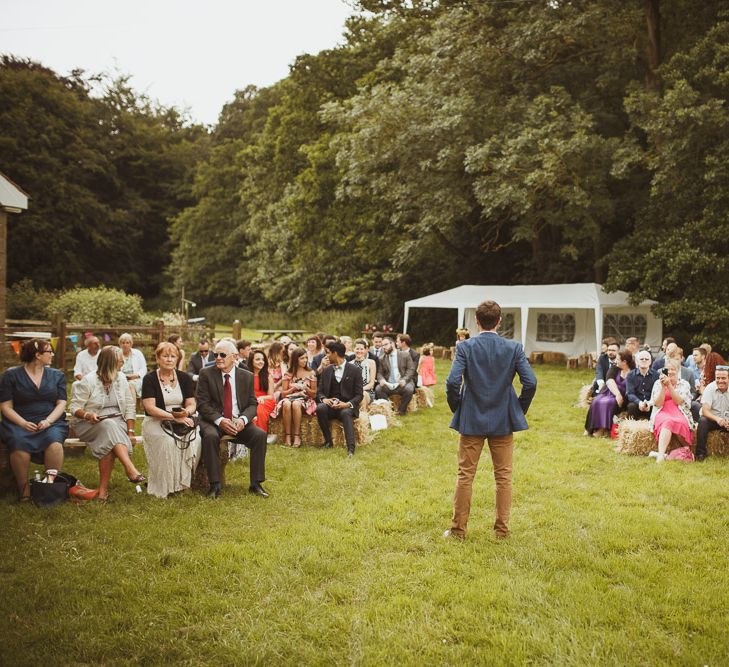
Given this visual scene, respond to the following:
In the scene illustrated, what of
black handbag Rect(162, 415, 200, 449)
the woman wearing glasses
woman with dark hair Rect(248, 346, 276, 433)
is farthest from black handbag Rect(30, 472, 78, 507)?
woman with dark hair Rect(248, 346, 276, 433)

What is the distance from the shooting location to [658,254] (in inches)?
735

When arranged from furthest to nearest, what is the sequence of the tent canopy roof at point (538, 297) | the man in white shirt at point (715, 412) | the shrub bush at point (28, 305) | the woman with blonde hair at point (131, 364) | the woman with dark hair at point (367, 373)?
1. the shrub bush at point (28, 305)
2. the tent canopy roof at point (538, 297)
3. the woman with dark hair at point (367, 373)
4. the woman with blonde hair at point (131, 364)
5. the man in white shirt at point (715, 412)

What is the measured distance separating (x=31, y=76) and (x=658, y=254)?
33.5 m

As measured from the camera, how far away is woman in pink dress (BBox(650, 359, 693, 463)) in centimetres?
779

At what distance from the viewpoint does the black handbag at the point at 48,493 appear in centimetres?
577

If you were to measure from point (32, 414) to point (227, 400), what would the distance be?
1.84 meters

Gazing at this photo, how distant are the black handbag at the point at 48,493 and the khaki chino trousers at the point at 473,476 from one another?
3.56 m

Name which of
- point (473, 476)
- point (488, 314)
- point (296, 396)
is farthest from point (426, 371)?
point (488, 314)

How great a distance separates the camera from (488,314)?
484cm

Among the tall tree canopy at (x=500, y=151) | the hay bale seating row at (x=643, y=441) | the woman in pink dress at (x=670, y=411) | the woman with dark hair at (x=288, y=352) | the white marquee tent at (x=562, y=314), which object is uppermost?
the tall tree canopy at (x=500, y=151)

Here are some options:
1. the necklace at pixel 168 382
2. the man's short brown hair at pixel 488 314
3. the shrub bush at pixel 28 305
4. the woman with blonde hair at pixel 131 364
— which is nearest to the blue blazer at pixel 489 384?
the man's short brown hair at pixel 488 314

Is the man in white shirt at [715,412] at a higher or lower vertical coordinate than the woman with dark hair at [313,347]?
lower

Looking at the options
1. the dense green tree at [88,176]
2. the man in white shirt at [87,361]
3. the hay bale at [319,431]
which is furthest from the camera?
the dense green tree at [88,176]

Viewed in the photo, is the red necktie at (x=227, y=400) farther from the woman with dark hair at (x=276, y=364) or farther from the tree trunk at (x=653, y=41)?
the tree trunk at (x=653, y=41)
